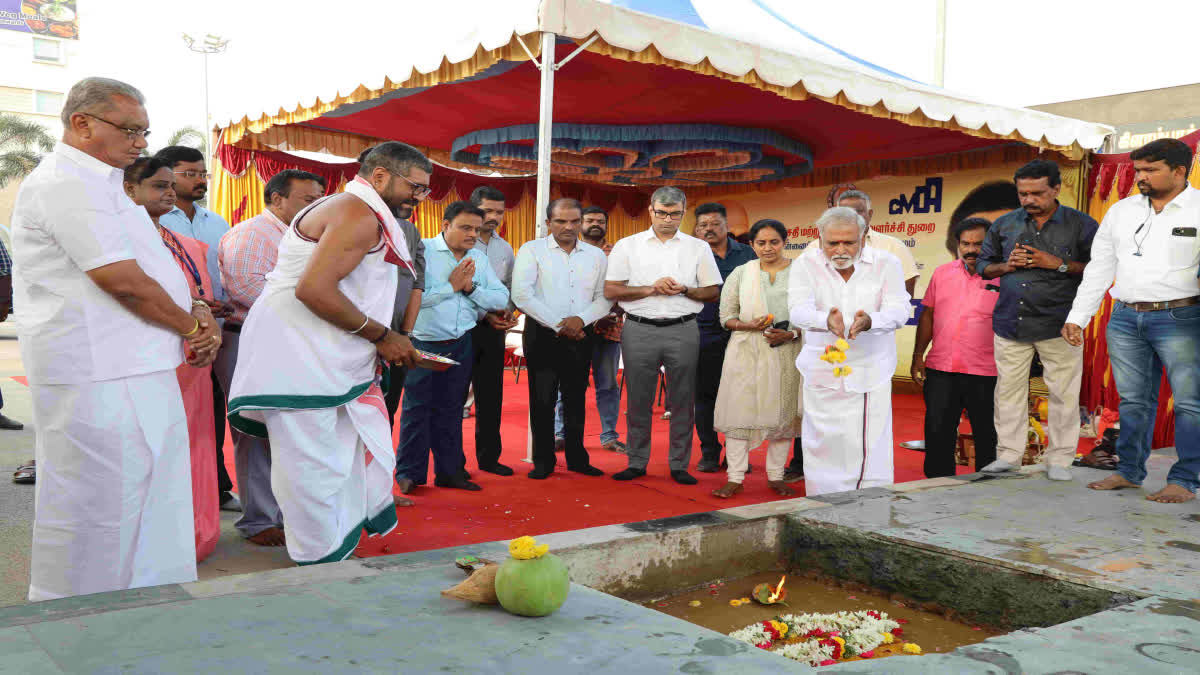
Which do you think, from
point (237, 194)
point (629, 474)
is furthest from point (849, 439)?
point (237, 194)

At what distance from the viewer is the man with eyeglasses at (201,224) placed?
3.76 metres

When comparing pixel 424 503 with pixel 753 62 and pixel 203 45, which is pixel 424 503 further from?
pixel 203 45

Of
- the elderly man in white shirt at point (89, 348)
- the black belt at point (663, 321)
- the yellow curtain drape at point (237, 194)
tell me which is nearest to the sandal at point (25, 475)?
the elderly man in white shirt at point (89, 348)

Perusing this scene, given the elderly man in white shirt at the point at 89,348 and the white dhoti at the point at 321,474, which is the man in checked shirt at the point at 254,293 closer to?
the white dhoti at the point at 321,474

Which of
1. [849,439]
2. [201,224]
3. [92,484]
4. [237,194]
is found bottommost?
[849,439]

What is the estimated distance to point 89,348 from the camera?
2314 mm

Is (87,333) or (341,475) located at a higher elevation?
(87,333)

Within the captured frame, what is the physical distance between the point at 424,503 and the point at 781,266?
2.34m

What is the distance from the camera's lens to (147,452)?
94.4 inches

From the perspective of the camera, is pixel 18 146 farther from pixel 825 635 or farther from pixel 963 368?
pixel 825 635

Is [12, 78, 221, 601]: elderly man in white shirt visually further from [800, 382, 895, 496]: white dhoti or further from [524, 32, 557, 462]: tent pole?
[800, 382, 895, 496]: white dhoti

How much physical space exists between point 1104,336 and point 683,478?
419 centimetres

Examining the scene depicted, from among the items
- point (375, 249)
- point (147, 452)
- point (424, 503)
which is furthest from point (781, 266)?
point (147, 452)

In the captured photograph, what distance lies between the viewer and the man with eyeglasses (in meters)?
3.76
